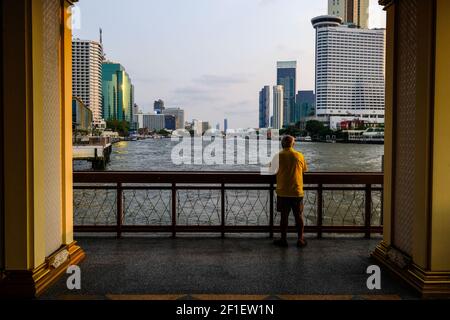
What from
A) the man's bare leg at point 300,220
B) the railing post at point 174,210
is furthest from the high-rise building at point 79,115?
the man's bare leg at point 300,220

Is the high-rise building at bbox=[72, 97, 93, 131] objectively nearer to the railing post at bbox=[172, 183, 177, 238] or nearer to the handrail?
the handrail

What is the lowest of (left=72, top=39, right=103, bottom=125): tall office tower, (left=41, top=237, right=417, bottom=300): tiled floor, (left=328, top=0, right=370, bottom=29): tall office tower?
(left=41, top=237, right=417, bottom=300): tiled floor

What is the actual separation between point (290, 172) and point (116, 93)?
165 m

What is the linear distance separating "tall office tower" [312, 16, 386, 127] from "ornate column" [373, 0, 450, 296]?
108874mm

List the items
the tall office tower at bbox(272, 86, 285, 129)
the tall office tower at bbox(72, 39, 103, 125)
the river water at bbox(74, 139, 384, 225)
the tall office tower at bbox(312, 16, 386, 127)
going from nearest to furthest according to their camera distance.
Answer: the river water at bbox(74, 139, 384, 225) → the tall office tower at bbox(272, 86, 285, 129) → the tall office tower at bbox(72, 39, 103, 125) → the tall office tower at bbox(312, 16, 386, 127)

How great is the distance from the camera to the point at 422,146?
4.36 meters

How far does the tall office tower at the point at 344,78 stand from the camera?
4385 inches

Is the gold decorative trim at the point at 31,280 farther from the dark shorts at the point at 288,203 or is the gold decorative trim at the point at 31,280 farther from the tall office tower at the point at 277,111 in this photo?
the tall office tower at the point at 277,111

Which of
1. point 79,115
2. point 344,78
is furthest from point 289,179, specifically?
point 344,78

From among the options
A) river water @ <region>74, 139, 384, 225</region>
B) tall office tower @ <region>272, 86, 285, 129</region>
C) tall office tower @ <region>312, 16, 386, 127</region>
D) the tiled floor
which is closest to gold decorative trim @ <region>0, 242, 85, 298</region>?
the tiled floor

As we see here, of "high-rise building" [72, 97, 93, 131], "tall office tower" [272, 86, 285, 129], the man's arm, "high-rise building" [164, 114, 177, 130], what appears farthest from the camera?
"high-rise building" [164, 114, 177, 130]

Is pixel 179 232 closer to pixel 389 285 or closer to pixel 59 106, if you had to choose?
pixel 59 106

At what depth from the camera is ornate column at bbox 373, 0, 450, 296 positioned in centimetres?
420

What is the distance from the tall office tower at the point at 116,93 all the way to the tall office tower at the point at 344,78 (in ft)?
231
